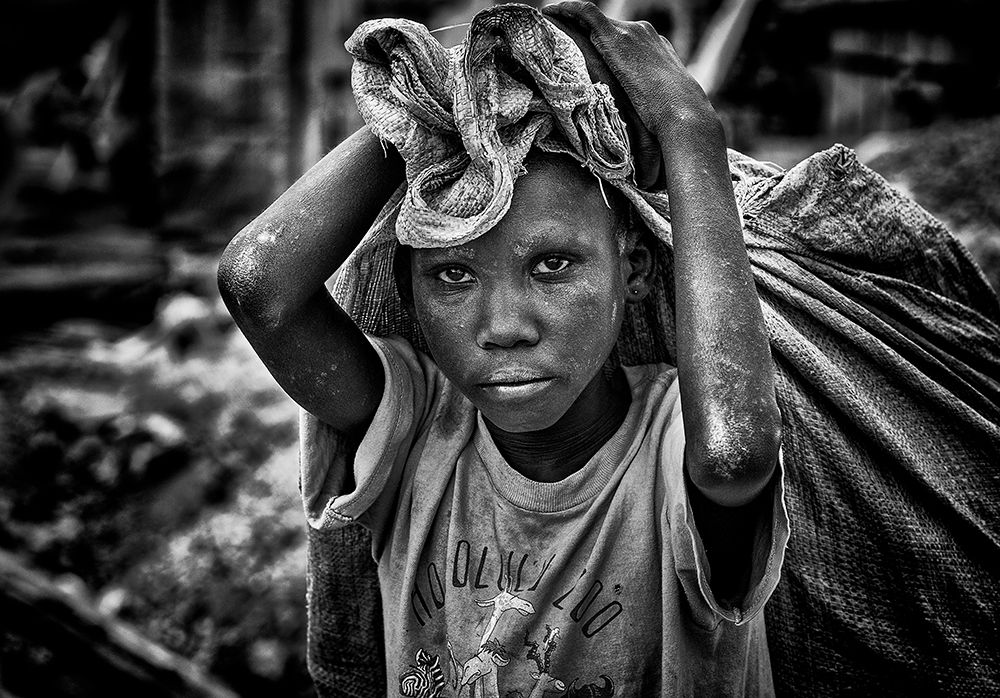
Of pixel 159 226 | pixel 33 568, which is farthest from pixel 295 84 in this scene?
pixel 33 568

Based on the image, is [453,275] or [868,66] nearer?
[453,275]

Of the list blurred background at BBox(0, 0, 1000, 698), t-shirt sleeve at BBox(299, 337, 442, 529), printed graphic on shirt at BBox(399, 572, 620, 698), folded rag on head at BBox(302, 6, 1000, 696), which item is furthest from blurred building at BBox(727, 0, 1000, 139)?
printed graphic on shirt at BBox(399, 572, 620, 698)

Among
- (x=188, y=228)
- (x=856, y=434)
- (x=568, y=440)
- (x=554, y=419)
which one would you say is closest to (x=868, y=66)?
(x=188, y=228)

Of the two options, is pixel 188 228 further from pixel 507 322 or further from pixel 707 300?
pixel 707 300

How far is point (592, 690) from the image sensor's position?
5.44ft

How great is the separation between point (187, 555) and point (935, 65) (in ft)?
15.1

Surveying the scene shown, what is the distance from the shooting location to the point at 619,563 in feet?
5.38

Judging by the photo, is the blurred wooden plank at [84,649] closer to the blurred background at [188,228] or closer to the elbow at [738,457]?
the blurred background at [188,228]

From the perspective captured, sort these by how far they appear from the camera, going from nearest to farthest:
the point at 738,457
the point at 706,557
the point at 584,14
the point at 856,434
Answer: the point at 738,457, the point at 706,557, the point at 584,14, the point at 856,434

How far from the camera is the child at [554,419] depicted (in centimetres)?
146

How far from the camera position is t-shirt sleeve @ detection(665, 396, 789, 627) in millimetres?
1436

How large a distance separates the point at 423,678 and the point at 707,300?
2.78ft

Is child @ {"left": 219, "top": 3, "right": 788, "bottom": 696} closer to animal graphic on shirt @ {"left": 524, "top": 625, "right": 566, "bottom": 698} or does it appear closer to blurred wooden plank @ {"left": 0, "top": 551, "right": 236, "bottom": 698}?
animal graphic on shirt @ {"left": 524, "top": 625, "right": 566, "bottom": 698}

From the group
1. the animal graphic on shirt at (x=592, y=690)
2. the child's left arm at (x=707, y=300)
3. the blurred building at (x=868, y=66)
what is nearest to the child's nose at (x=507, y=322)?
the child's left arm at (x=707, y=300)
